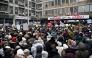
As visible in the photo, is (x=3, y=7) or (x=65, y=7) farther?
(x=65, y=7)

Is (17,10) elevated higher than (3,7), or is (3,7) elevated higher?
(3,7)

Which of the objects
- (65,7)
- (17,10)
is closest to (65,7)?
(65,7)

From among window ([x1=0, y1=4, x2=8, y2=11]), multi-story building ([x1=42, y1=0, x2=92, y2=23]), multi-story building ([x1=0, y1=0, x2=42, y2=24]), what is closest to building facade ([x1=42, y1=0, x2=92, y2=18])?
multi-story building ([x1=42, y1=0, x2=92, y2=23])

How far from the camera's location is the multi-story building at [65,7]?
39.9 m

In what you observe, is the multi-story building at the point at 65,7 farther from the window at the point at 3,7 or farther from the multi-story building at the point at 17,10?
the window at the point at 3,7

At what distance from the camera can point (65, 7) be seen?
45688 mm

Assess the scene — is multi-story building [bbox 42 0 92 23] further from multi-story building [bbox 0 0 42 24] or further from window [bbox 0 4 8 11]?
window [bbox 0 4 8 11]

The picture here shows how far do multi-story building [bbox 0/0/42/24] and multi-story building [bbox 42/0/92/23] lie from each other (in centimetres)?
631

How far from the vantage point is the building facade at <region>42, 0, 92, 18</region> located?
3994cm

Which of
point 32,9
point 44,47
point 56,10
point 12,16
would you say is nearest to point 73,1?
point 56,10

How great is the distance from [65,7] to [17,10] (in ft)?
44.7

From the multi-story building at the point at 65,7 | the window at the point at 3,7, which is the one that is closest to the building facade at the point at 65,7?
the multi-story building at the point at 65,7

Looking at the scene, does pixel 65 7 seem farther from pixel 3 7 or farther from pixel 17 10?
pixel 3 7

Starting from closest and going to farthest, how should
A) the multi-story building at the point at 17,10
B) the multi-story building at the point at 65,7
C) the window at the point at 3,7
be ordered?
the multi-story building at the point at 65,7 → the window at the point at 3,7 → the multi-story building at the point at 17,10
